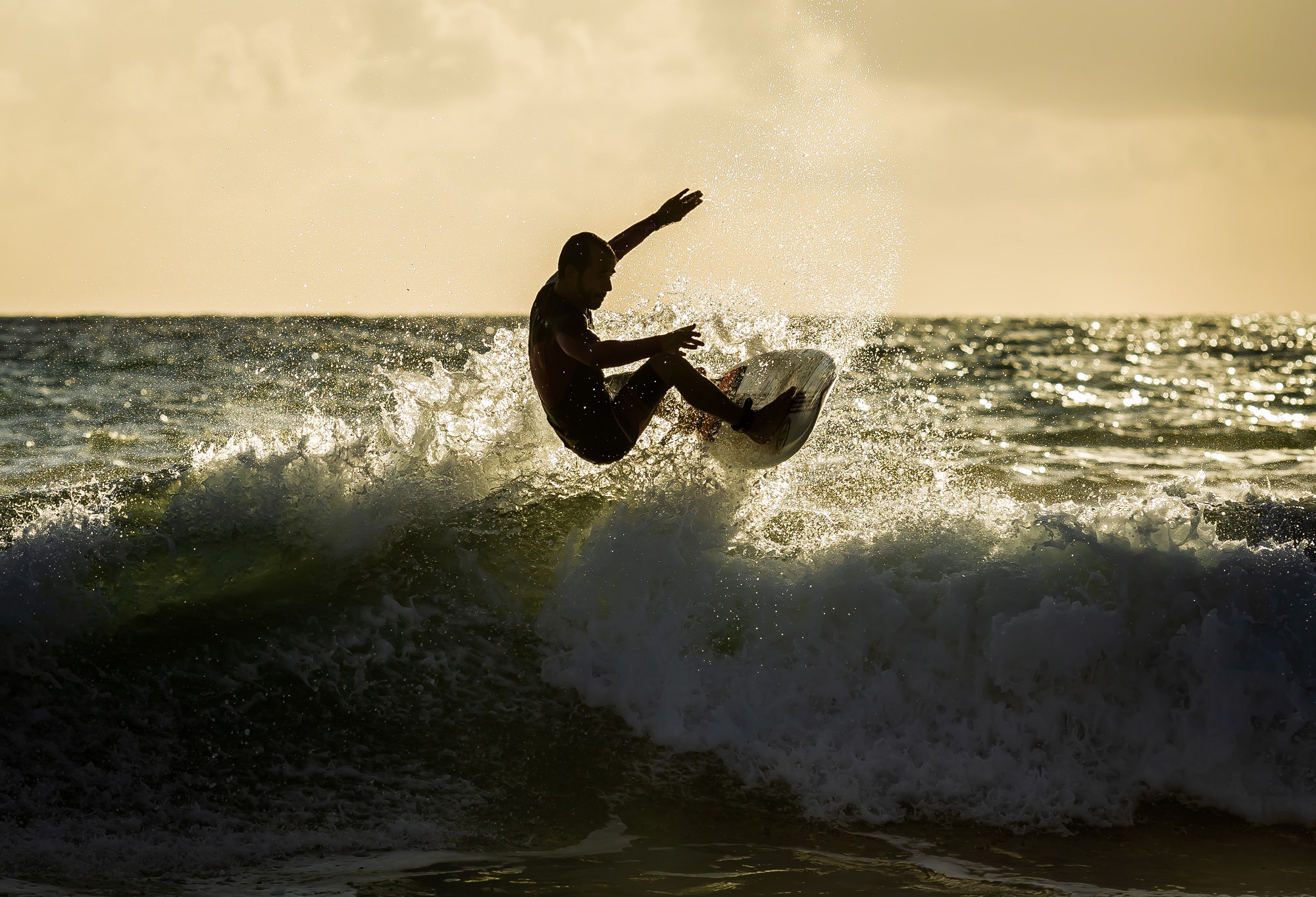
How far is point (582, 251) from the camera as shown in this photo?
6.76 metres

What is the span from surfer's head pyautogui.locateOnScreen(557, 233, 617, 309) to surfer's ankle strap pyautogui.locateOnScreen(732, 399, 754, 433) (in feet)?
3.97

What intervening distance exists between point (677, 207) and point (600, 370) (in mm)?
1357

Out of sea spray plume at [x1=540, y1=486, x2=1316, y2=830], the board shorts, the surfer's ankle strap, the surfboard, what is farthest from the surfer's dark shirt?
sea spray plume at [x1=540, y1=486, x2=1316, y2=830]

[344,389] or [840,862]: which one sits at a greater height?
[344,389]

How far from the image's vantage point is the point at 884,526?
7.30 meters

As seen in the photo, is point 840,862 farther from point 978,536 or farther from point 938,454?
point 938,454

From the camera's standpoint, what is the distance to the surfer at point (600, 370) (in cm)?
666

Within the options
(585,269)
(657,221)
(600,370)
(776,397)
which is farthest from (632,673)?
(657,221)

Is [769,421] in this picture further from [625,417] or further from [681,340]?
[681,340]

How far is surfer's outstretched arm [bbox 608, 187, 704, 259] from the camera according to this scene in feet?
25.0

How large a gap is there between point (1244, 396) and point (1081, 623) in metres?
23.9

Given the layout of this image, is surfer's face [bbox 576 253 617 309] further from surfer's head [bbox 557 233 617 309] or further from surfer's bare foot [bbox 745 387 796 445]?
surfer's bare foot [bbox 745 387 796 445]

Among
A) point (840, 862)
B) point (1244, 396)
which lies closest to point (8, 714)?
point (840, 862)

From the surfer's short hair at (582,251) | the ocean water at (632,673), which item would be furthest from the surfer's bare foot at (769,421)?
the surfer's short hair at (582,251)
